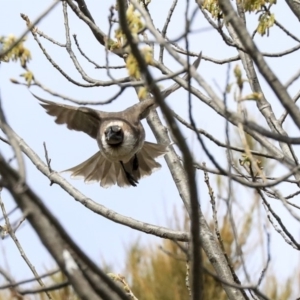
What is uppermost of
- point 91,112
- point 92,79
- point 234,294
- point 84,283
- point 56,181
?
point 91,112

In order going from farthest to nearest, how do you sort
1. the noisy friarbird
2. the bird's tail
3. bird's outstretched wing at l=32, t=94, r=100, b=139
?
the bird's tail < the noisy friarbird < bird's outstretched wing at l=32, t=94, r=100, b=139

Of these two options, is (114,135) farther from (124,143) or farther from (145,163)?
(145,163)

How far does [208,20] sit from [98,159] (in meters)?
2.62

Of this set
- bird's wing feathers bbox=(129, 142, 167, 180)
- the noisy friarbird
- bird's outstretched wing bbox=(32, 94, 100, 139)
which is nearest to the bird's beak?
the noisy friarbird

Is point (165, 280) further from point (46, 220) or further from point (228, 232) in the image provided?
point (46, 220)

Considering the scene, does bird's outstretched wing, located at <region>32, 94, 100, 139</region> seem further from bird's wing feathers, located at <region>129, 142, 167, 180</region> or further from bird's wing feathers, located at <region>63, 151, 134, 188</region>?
bird's wing feathers, located at <region>129, 142, 167, 180</region>

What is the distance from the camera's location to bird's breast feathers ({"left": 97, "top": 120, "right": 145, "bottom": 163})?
5.43 metres

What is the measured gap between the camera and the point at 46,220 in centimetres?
198

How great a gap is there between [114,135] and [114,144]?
5.1 inches

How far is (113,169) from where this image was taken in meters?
5.88

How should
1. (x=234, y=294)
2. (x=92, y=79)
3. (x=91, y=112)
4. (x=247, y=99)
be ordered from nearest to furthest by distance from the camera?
(x=247, y=99) → (x=234, y=294) → (x=92, y=79) → (x=91, y=112)

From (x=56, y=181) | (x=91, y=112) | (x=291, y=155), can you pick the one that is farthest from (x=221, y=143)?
(x=91, y=112)

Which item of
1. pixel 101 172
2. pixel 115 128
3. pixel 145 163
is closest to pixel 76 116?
pixel 115 128

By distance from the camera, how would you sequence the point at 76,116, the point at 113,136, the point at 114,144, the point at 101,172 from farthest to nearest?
the point at 101,172 < the point at 76,116 < the point at 114,144 < the point at 113,136
